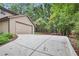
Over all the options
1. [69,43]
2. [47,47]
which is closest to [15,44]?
[47,47]

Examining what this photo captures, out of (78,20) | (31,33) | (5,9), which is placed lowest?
(31,33)

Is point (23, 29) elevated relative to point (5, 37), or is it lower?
elevated

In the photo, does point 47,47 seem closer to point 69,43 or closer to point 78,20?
point 69,43

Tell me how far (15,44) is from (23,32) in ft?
0.74

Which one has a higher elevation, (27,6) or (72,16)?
(27,6)

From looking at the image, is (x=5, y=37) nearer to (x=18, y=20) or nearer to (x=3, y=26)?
Answer: (x=3, y=26)

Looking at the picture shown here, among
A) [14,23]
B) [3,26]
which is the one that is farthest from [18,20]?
[3,26]

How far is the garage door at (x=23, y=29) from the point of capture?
2299 mm

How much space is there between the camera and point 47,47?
2.20 meters

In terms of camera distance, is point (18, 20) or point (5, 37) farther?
point (18, 20)

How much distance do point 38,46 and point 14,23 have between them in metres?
0.48

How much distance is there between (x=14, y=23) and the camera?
2291mm

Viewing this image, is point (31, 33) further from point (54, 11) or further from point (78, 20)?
point (78, 20)

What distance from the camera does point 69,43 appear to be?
221cm
